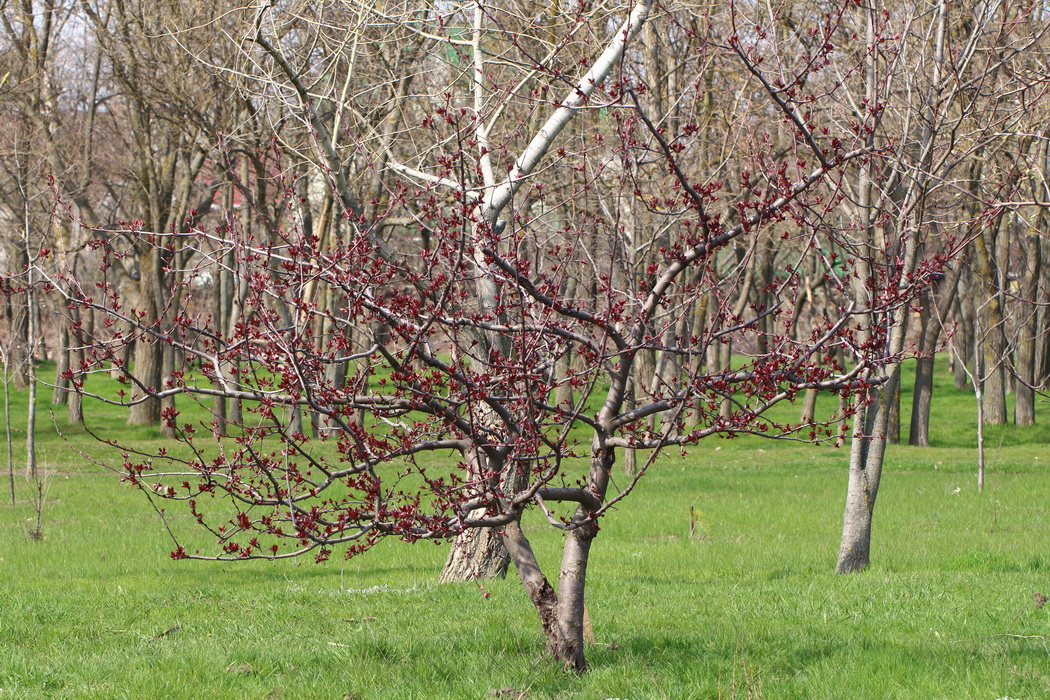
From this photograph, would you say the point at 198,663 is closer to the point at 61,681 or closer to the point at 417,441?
the point at 61,681

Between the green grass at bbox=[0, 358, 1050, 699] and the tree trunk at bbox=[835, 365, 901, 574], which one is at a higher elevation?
the tree trunk at bbox=[835, 365, 901, 574]

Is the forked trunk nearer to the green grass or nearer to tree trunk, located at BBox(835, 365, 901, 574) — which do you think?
the green grass

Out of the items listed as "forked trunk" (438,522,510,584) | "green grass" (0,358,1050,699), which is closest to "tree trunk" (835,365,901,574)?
"green grass" (0,358,1050,699)

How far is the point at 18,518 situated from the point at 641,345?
38.4 feet

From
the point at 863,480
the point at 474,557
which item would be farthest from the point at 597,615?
the point at 863,480

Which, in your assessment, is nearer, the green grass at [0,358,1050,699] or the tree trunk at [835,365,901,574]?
the green grass at [0,358,1050,699]

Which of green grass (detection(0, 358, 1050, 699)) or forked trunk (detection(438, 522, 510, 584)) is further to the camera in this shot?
forked trunk (detection(438, 522, 510, 584))

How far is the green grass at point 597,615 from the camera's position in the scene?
17.1 ft

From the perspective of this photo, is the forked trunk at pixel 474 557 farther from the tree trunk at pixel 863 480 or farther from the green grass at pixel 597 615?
the tree trunk at pixel 863 480

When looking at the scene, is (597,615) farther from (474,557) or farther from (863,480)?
(863,480)

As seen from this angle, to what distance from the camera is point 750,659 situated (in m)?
5.59

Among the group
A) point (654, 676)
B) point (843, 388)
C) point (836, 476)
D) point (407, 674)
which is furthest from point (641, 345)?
point (836, 476)

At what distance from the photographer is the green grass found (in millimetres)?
5199

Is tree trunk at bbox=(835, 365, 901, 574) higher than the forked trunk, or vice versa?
tree trunk at bbox=(835, 365, 901, 574)
